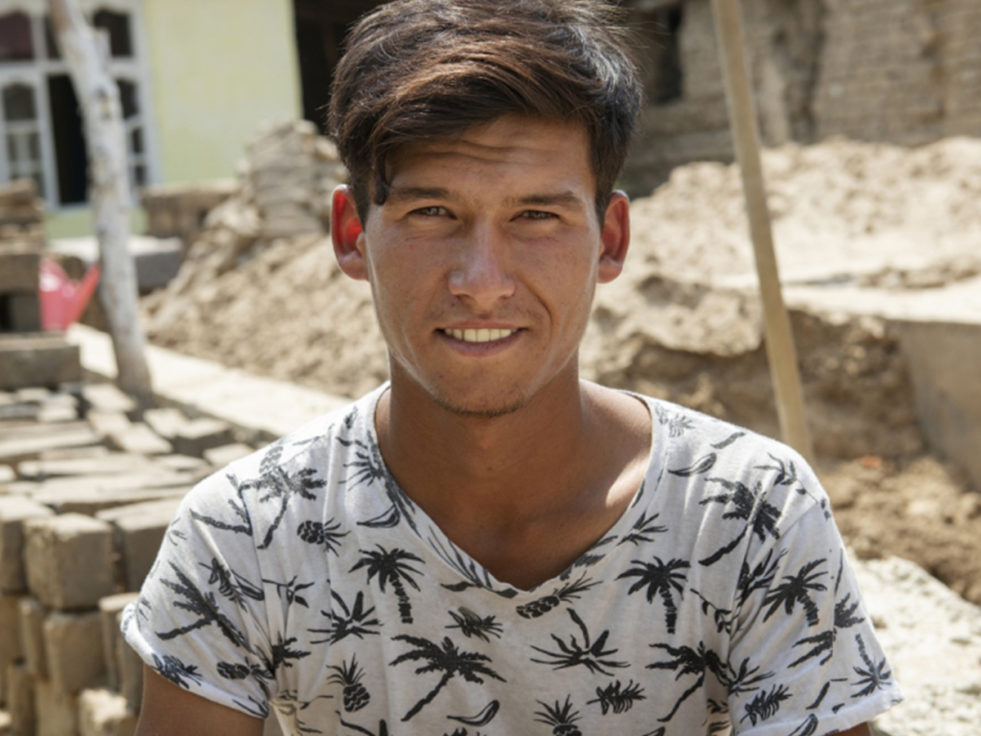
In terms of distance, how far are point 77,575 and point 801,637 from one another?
2203mm

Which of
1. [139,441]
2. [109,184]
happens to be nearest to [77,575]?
[139,441]

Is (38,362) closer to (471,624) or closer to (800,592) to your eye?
(471,624)

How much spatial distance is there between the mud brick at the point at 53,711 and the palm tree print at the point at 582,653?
6.68 ft

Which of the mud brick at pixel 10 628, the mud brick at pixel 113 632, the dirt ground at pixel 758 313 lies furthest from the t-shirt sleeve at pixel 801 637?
the mud brick at pixel 10 628

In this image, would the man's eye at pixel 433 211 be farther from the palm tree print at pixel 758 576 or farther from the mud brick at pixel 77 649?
the mud brick at pixel 77 649

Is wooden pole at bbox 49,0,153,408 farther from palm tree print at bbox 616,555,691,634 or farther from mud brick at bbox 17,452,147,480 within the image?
palm tree print at bbox 616,555,691,634

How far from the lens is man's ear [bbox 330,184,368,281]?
1873mm

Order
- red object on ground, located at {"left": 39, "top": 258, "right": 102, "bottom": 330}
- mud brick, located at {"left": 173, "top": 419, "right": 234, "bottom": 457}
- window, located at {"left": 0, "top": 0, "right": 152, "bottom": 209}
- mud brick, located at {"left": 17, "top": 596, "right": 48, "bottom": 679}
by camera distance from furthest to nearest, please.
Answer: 1. window, located at {"left": 0, "top": 0, "right": 152, "bottom": 209}
2. red object on ground, located at {"left": 39, "top": 258, "right": 102, "bottom": 330}
3. mud brick, located at {"left": 173, "top": 419, "right": 234, "bottom": 457}
4. mud brick, located at {"left": 17, "top": 596, "right": 48, "bottom": 679}

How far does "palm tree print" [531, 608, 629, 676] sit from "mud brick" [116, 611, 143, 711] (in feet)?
4.43

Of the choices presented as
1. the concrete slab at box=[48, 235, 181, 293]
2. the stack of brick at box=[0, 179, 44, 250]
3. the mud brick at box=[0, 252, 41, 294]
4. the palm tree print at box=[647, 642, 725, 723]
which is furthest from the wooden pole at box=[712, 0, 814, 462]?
the stack of brick at box=[0, 179, 44, 250]

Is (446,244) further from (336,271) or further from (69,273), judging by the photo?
(69,273)

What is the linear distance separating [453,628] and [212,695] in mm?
336

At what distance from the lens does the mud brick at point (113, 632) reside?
3.01 m

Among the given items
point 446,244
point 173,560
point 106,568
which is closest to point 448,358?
point 446,244
